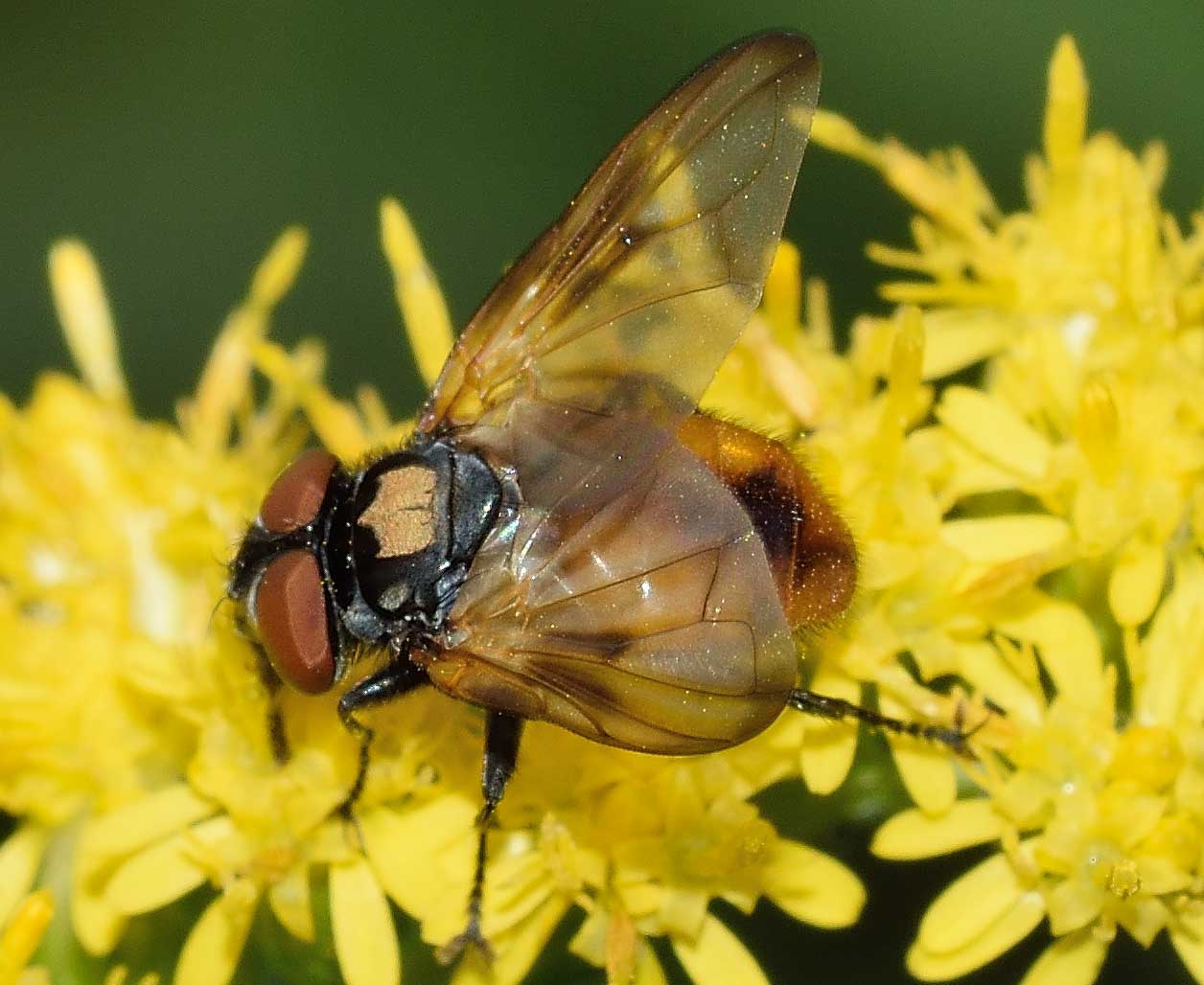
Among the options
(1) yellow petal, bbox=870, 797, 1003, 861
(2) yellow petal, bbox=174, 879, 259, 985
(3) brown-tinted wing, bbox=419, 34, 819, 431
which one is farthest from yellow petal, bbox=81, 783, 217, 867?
(1) yellow petal, bbox=870, 797, 1003, 861

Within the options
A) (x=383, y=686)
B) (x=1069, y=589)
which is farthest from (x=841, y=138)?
(x=383, y=686)

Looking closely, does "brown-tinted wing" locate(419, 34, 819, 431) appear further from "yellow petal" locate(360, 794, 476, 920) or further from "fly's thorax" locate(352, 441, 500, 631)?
"yellow petal" locate(360, 794, 476, 920)

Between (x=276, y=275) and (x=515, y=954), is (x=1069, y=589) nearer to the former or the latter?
(x=515, y=954)

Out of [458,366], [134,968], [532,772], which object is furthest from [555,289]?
[134,968]

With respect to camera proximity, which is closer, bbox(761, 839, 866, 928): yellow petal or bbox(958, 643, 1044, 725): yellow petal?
bbox(761, 839, 866, 928): yellow petal

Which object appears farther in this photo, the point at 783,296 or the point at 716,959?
the point at 783,296

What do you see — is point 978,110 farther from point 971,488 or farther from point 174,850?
point 174,850

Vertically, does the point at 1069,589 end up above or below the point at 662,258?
below
